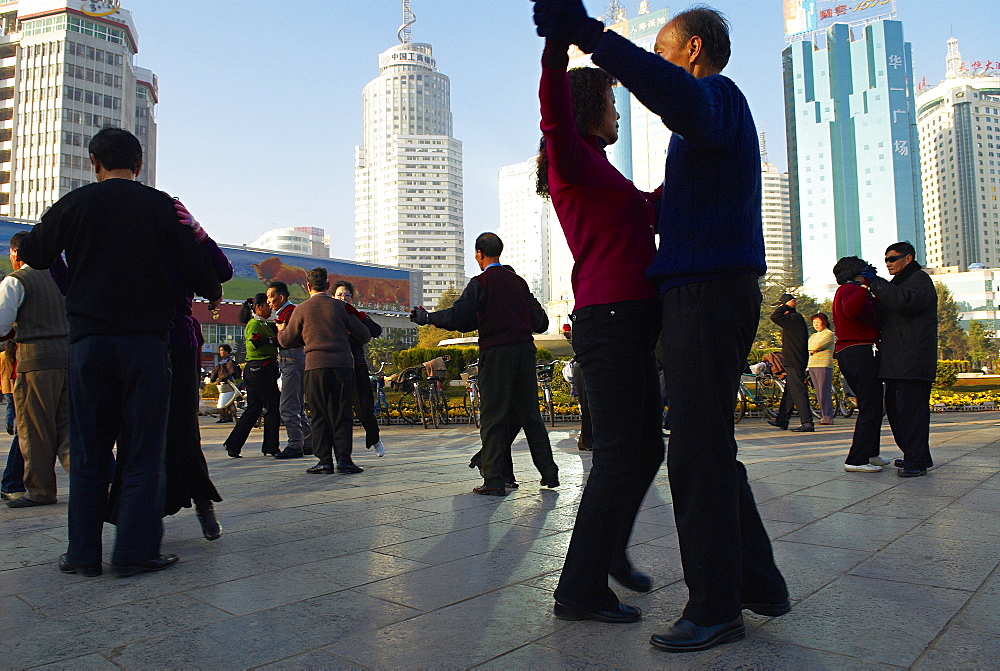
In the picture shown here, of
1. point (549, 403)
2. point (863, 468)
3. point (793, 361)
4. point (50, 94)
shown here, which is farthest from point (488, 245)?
point (50, 94)

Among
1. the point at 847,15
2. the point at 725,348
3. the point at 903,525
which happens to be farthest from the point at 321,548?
the point at 847,15

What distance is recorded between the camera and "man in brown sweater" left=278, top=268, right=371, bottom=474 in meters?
6.46

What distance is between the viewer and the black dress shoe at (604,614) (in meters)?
2.27

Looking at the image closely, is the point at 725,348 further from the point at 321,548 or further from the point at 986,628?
the point at 321,548

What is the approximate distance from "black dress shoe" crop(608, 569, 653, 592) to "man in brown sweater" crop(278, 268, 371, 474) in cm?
421

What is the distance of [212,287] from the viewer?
11.6 feet

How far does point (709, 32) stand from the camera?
238 cm

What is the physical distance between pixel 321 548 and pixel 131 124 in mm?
101416

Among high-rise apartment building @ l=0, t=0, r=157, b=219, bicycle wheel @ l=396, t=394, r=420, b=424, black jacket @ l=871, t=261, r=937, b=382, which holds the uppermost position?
high-rise apartment building @ l=0, t=0, r=157, b=219

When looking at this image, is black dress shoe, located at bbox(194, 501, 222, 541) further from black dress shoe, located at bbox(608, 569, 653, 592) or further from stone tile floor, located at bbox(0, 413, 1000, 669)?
black dress shoe, located at bbox(608, 569, 653, 592)

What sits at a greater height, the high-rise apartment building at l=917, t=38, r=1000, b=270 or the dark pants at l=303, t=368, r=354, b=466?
the high-rise apartment building at l=917, t=38, r=1000, b=270

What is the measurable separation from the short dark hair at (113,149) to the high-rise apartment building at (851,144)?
12339 cm

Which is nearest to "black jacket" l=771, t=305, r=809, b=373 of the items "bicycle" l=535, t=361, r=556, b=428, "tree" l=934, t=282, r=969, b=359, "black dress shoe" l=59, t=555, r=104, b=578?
"bicycle" l=535, t=361, r=556, b=428

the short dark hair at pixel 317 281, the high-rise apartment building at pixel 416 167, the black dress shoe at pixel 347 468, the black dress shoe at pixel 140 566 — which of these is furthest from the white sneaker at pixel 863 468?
the high-rise apartment building at pixel 416 167
